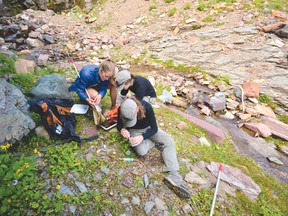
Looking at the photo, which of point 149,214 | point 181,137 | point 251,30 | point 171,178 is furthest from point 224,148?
point 251,30

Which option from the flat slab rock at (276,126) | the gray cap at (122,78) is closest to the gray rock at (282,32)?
the flat slab rock at (276,126)

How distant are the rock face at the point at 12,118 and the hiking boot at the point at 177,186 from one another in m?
2.46

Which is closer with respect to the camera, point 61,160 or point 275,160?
point 61,160

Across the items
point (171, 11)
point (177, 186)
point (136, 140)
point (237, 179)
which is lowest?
point (237, 179)

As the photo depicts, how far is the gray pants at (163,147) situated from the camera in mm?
3773

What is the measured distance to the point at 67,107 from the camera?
4.23 m

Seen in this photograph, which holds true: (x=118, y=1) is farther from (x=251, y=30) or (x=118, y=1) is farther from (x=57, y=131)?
(x=57, y=131)

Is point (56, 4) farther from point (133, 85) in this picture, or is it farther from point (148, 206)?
point (148, 206)

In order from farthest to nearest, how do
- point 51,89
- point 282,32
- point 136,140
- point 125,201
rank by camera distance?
point 282,32
point 51,89
point 136,140
point 125,201

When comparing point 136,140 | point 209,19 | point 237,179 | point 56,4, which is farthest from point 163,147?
point 56,4

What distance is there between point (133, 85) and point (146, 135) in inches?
56.8

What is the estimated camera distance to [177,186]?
131 inches

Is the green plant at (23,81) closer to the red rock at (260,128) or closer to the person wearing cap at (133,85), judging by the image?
the person wearing cap at (133,85)

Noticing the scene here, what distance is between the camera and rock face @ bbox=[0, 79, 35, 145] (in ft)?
10.6
